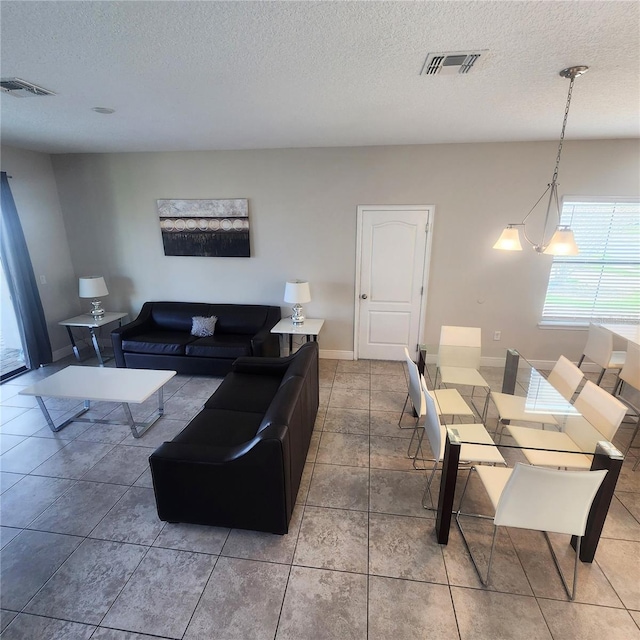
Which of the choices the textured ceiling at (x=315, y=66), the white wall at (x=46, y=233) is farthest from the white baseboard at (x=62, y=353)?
the textured ceiling at (x=315, y=66)

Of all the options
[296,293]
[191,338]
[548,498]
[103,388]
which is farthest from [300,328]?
[548,498]

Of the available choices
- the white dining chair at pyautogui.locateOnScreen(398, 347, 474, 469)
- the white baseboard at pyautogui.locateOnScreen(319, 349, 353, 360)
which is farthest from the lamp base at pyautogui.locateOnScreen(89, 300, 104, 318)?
→ the white dining chair at pyautogui.locateOnScreen(398, 347, 474, 469)

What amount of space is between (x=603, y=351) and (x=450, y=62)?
317 centimetres

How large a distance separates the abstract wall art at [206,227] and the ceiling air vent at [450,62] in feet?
9.36

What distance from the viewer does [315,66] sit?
189 centimetres

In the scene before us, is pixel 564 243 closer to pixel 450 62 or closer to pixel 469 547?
pixel 450 62

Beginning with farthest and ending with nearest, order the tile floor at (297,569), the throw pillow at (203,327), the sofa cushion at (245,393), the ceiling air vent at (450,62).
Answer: the throw pillow at (203,327), the sofa cushion at (245,393), the ceiling air vent at (450,62), the tile floor at (297,569)

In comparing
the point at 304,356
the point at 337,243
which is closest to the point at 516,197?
the point at 337,243

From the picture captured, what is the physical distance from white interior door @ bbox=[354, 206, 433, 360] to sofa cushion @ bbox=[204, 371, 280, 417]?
1.83 m

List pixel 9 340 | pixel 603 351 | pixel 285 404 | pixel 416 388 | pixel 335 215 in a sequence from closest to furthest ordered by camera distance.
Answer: pixel 285 404
pixel 416 388
pixel 603 351
pixel 335 215
pixel 9 340

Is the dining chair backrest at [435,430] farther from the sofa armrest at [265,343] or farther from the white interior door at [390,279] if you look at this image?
the white interior door at [390,279]

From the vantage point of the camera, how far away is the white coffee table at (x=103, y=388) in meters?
2.80

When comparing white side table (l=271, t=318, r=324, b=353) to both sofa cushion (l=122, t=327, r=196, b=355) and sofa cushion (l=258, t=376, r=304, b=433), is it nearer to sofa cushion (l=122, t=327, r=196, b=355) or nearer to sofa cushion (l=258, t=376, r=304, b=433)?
sofa cushion (l=122, t=327, r=196, b=355)

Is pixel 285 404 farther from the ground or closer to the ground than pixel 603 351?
farther from the ground
